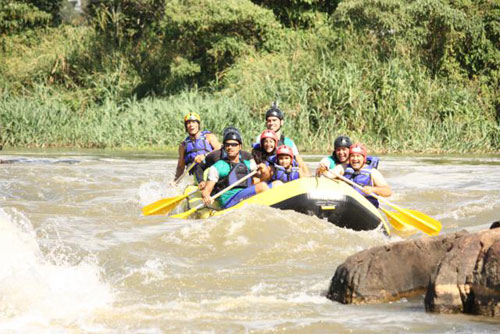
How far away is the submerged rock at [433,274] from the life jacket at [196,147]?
6.19 m

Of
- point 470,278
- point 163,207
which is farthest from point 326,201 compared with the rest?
point 470,278

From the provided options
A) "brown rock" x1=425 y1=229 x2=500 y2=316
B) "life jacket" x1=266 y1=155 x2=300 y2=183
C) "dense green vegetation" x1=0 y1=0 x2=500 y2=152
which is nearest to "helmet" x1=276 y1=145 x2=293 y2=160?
"life jacket" x1=266 y1=155 x2=300 y2=183

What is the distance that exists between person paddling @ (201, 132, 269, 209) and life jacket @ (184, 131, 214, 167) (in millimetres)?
2167

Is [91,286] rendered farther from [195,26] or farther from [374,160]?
[195,26]

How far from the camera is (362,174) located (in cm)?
916

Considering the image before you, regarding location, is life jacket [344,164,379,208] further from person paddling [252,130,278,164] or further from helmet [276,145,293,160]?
person paddling [252,130,278,164]

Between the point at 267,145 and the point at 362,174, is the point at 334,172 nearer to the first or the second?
the point at 362,174

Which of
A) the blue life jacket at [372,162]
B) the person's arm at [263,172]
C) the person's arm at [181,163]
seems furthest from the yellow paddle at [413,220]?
the person's arm at [181,163]

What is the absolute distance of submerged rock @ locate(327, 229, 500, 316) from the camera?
4902mm

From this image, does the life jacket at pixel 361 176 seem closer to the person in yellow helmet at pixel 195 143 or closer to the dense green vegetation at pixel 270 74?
the person in yellow helmet at pixel 195 143

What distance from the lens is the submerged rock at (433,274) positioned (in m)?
4.90

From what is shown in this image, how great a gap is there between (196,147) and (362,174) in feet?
10.3

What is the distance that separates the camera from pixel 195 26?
23.4m

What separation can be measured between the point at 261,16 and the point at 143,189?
12234 mm
